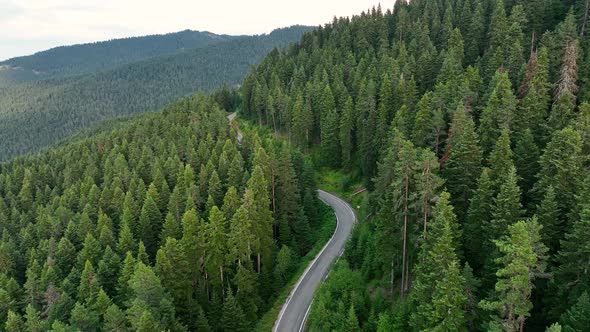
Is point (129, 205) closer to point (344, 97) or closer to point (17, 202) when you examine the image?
point (17, 202)

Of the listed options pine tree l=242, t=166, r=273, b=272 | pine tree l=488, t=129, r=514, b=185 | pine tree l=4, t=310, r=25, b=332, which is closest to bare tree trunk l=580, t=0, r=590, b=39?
pine tree l=488, t=129, r=514, b=185

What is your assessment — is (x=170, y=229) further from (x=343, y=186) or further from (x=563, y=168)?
(x=563, y=168)

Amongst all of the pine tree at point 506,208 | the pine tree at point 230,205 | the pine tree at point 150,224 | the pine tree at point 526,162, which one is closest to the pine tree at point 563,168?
the pine tree at point 526,162

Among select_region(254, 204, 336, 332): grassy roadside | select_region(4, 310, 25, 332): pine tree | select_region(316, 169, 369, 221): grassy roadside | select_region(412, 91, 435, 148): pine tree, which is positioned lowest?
select_region(254, 204, 336, 332): grassy roadside

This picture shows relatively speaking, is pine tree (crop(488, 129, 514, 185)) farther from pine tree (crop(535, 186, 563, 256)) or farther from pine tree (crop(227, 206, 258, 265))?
pine tree (crop(227, 206, 258, 265))

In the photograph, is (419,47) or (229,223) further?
Answer: (419,47)

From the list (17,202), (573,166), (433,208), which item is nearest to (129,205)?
(17,202)

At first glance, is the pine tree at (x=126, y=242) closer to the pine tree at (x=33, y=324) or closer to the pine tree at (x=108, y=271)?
the pine tree at (x=108, y=271)
